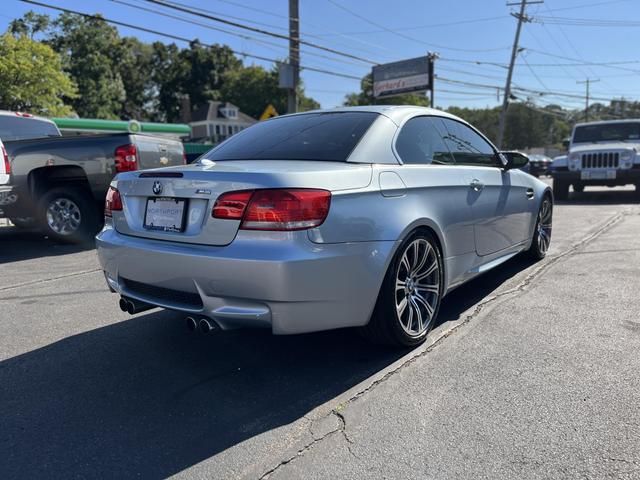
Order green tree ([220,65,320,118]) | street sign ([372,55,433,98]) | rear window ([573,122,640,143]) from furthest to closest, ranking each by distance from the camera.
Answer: green tree ([220,65,320,118]) → street sign ([372,55,433,98]) → rear window ([573,122,640,143])

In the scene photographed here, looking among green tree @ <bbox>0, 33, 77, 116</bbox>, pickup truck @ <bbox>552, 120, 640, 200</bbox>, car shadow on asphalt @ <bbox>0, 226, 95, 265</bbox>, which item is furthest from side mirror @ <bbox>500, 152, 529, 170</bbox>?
green tree @ <bbox>0, 33, 77, 116</bbox>

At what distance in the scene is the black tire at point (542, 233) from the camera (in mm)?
6004

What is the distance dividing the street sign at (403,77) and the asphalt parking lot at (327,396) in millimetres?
31905

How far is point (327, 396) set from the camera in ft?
9.69

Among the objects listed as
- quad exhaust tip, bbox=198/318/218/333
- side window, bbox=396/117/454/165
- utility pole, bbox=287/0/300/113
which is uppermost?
utility pole, bbox=287/0/300/113

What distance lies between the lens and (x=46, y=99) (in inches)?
1272

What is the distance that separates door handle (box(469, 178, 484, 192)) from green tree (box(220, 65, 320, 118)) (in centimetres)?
6526

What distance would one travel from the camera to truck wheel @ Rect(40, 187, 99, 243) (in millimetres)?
7680

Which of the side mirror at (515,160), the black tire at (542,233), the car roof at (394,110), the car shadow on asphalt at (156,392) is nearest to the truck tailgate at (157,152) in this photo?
the car shadow on asphalt at (156,392)

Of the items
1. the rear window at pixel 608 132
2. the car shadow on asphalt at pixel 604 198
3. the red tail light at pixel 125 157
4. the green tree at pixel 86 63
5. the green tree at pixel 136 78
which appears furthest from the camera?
the green tree at pixel 136 78

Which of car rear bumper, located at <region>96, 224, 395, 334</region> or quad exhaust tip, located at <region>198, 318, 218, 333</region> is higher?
car rear bumper, located at <region>96, 224, 395, 334</region>

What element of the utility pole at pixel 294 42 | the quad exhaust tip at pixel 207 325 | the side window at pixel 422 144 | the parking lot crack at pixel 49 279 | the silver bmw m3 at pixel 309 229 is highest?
the utility pole at pixel 294 42

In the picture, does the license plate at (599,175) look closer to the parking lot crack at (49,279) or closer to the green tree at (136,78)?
the parking lot crack at (49,279)

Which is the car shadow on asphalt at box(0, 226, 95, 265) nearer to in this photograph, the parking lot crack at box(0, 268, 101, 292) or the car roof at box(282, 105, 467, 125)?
the parking lot crack at box(0, 268, 101, 292)
